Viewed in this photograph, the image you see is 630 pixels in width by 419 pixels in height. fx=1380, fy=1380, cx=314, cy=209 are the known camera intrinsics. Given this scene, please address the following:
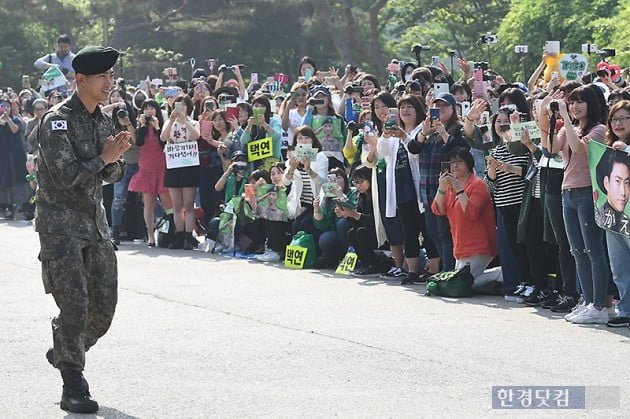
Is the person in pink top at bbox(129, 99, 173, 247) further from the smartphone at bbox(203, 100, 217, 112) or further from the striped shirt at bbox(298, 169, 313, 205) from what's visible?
the striped shirt at bbox(298, 169, 313, 205)

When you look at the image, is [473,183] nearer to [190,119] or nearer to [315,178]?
[315,178]

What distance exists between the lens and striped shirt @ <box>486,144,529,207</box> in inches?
489

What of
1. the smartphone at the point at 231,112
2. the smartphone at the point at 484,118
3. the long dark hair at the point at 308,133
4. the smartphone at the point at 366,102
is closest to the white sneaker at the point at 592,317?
the smartphone at the point at 484,118

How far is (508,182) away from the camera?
1249cm

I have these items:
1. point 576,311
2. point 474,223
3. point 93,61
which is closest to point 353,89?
point 474,223

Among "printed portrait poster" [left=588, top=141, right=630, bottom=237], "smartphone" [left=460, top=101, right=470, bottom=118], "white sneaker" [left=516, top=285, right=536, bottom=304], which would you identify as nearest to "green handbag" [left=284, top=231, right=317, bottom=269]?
"smartphone" [left=460, top=101, right=470, bottom=118]

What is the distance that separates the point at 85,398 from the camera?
7.81 metres

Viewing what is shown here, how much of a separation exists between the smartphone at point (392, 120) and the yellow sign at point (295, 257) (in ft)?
6.89

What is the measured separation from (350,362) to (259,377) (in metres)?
0.77

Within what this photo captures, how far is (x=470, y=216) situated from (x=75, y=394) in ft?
18.5

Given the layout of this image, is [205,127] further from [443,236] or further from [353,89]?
[443,236]

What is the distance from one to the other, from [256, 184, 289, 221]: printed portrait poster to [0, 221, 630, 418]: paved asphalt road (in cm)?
203

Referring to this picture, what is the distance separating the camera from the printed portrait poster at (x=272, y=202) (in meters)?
15.9

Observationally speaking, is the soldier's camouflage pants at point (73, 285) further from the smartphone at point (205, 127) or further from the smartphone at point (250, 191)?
the smartphone at point (205, 127)
